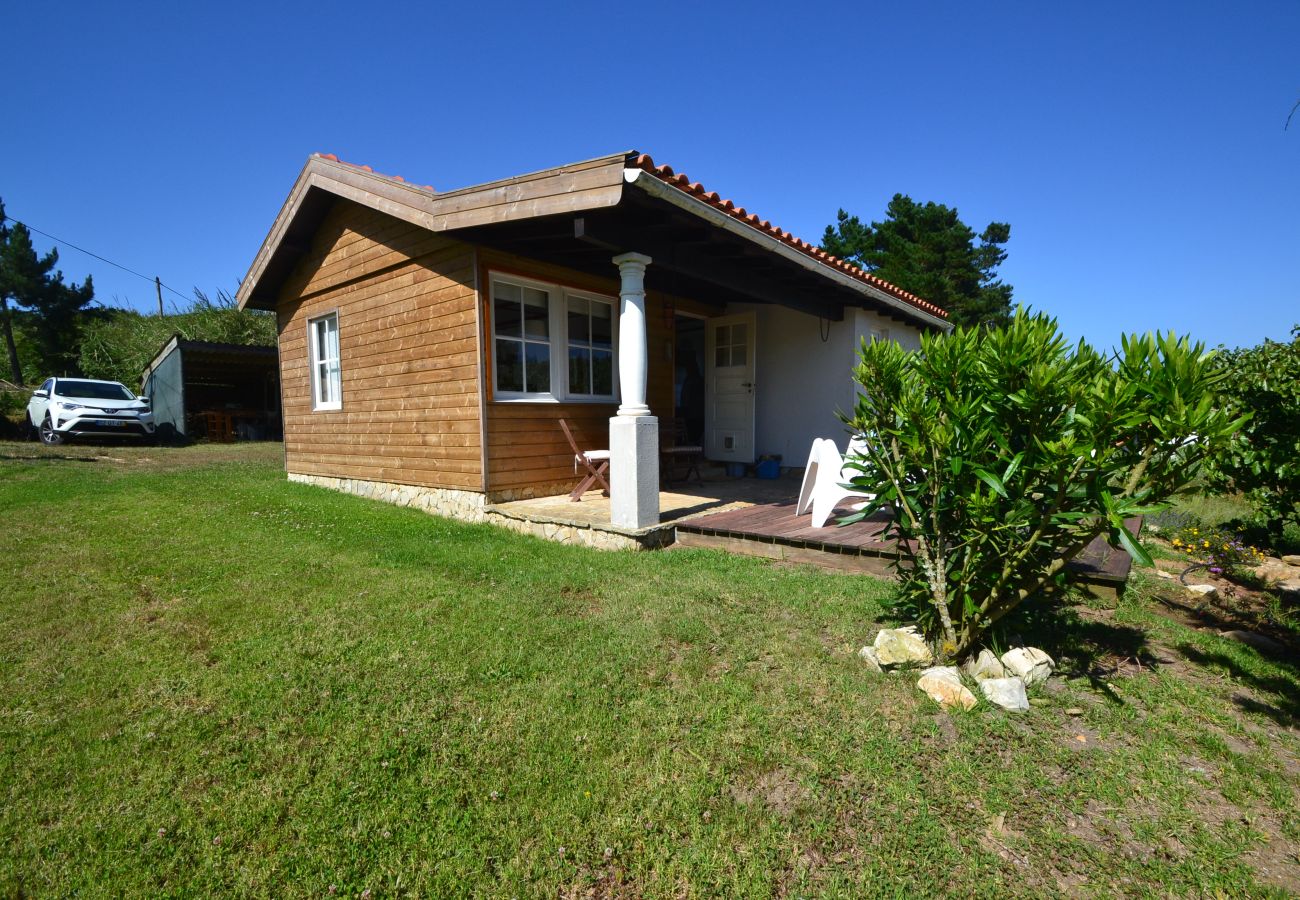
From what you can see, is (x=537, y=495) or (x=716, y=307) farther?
(x=716, y=307)

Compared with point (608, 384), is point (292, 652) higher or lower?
lower

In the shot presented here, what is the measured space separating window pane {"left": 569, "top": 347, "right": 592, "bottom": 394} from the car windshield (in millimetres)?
12986

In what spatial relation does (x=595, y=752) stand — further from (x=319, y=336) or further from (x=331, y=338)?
(x=319, y=336)

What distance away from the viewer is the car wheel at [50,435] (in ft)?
42.5

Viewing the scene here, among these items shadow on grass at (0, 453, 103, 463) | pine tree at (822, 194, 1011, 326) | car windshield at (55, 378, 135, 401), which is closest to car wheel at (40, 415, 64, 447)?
car windshield at (55, 378, 135, 401)

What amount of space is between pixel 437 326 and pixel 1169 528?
25.5 ft

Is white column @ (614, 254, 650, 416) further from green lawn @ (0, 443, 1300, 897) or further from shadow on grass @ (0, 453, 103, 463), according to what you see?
shadow on grass @ (0, 453, 103, 463)

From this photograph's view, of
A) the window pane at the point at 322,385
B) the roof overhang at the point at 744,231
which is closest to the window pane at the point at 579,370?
→ the roof overhang at the point at 744,231

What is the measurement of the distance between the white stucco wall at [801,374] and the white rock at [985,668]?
5.66 meters

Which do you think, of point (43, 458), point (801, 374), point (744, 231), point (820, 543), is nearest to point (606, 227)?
point (744, 231)

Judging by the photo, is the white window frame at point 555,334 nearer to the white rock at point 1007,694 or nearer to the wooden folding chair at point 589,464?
the wooden folding chair at point 589,464

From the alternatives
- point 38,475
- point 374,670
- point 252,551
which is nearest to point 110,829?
point 374,670

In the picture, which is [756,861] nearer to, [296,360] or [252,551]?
[252,551]

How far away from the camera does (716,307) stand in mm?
9000
